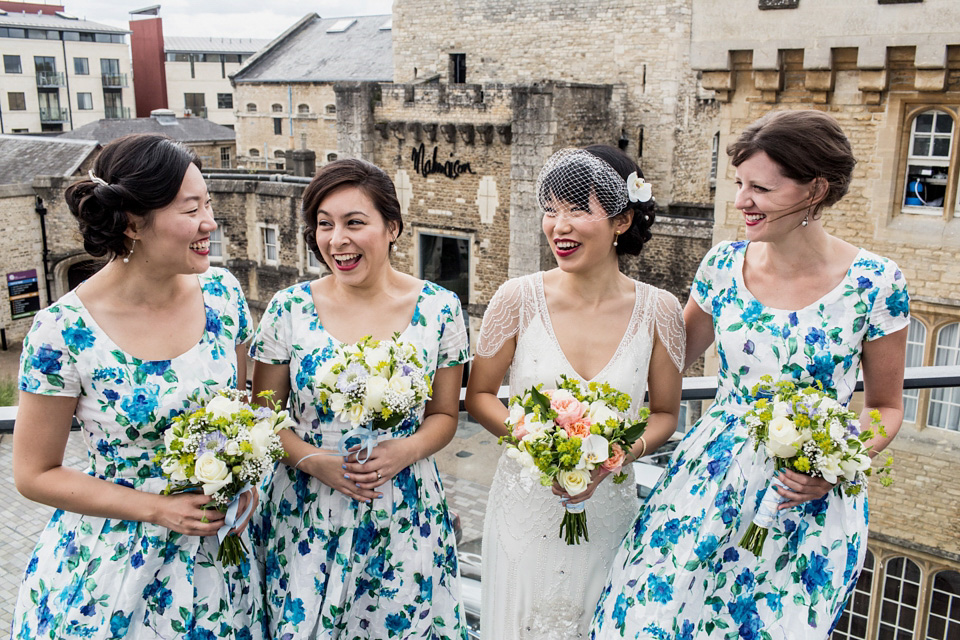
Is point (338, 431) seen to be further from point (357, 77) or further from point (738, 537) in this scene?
point (357, 77)

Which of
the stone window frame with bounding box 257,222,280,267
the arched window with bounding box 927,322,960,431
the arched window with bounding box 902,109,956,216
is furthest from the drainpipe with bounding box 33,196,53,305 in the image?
the arched window with bounding box 927,322,960,431

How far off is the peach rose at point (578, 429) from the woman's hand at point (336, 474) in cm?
72

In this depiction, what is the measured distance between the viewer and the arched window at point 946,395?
11.6 m

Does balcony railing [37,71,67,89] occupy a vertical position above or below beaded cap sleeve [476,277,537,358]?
above

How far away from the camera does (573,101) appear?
21281 mm

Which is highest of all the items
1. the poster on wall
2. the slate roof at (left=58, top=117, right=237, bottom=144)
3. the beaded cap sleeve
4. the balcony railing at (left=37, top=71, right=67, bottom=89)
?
the balcony railing at (left=37, top=71, right=67, bottom=89)

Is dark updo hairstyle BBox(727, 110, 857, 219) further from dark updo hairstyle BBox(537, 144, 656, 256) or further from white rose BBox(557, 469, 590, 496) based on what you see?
white rose BBox(557, 469, 590, 496)

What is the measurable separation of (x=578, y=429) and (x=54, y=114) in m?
53.9

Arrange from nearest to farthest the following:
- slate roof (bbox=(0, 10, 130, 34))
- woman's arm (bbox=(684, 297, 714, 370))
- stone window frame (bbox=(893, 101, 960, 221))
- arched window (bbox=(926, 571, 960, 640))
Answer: woman's arm (bbox=(684, 297, 714, 370)), stone window frame (bbox=(893, 101, 960, 221)), arched window (bbox=(926, 571, 960, 640)), slate roof (bbox=(0, 10, 130, 34))

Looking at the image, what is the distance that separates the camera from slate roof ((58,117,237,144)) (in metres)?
34.6

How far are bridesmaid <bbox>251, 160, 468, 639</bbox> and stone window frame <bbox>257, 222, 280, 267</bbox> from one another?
23481 mm

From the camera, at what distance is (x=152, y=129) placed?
114 feet

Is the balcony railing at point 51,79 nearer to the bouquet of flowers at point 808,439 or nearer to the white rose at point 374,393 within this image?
the white rose at point 374,393

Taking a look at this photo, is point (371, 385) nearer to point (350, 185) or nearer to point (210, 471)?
point (210, 471)
